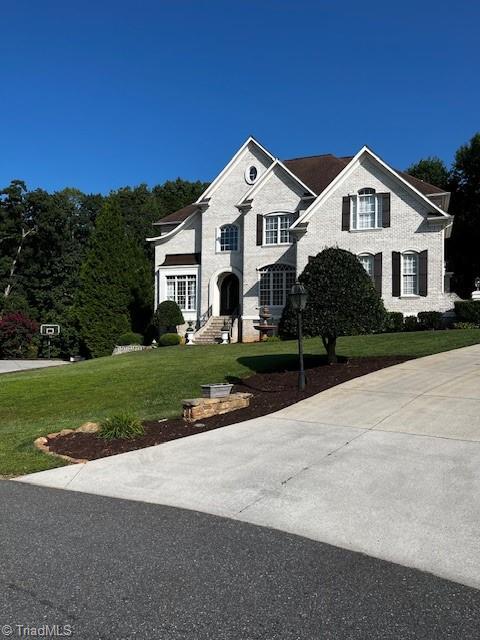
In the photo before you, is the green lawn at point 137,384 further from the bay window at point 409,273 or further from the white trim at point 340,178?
the white trim at point 340,178

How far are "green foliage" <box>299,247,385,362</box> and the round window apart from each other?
737 inches

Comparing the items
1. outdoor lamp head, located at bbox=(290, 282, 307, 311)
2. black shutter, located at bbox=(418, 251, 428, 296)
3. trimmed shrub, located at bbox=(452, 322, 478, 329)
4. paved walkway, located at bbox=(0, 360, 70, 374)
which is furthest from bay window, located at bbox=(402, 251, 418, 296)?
paved walkway, located at bbox=(0, 360, 70, 374)

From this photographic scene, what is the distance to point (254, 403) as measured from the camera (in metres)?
10.6

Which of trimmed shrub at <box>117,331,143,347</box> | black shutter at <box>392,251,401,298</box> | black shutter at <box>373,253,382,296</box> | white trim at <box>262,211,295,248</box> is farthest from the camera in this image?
trimmed shrub at <box>117,331,143,347</box>

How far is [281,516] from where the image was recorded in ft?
16.7

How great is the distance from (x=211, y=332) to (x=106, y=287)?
751 centimetres

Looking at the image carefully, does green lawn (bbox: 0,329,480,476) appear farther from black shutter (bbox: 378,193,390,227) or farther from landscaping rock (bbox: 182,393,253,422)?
black shutter (bbox: 378,193,390,227)

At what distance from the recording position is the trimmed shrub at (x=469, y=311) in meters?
23.6

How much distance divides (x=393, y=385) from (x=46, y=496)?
24.3 ft

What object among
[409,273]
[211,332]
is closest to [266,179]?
[211,332]

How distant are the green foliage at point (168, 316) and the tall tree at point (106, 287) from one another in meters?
3.67

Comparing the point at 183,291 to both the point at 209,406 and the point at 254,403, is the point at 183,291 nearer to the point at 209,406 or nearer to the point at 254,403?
the point at 254,403

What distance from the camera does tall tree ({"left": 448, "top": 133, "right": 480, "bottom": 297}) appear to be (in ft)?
138

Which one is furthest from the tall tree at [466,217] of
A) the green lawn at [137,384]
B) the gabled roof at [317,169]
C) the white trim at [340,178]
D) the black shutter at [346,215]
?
the green lawn at [137,384]
